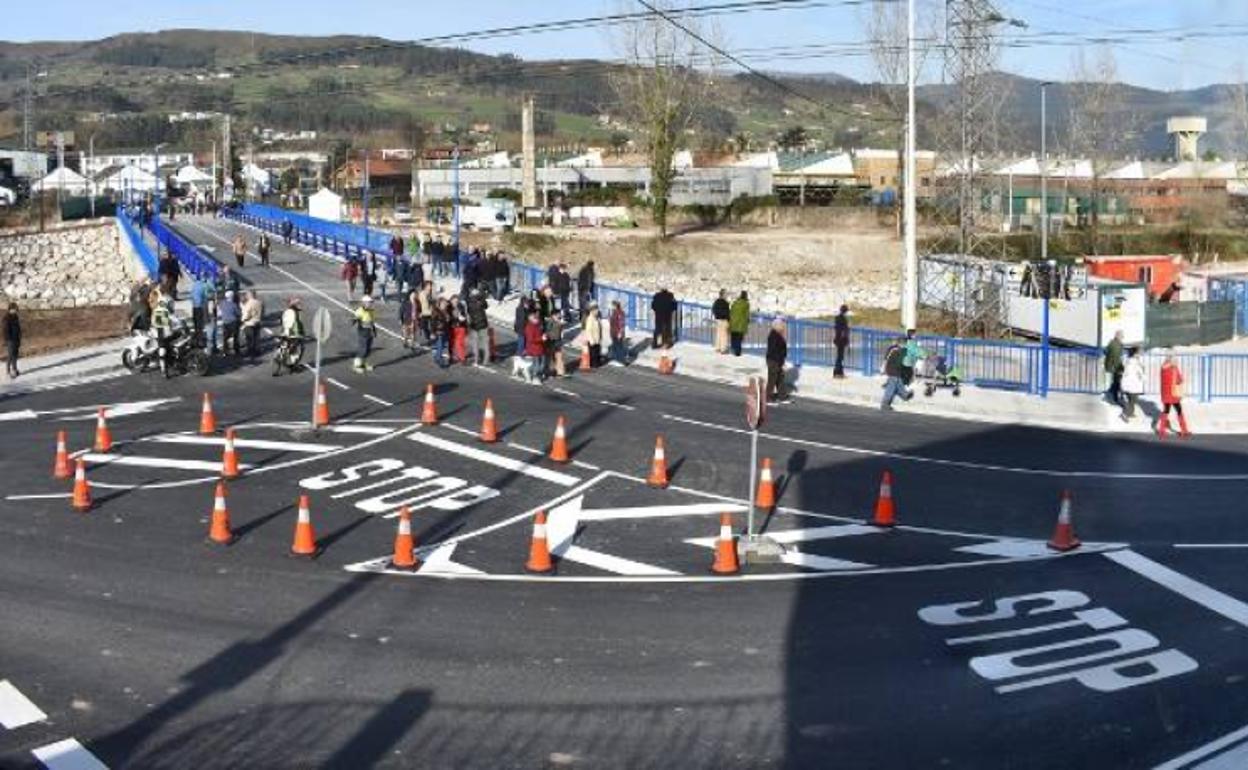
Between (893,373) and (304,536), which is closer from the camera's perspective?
(304,536)

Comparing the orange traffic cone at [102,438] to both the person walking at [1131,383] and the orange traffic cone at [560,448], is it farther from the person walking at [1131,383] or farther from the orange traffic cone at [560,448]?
the person walking at [1131,383]

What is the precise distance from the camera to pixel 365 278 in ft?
134

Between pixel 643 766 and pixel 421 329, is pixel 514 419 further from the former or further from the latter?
pixel 643 766

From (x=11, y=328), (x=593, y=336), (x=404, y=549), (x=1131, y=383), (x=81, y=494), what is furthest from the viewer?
(x=593, y=336)

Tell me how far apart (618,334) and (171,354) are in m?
9.39

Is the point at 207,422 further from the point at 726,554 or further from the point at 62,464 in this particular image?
the point at 726,554

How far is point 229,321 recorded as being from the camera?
104 ft

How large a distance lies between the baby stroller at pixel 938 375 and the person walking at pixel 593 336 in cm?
677

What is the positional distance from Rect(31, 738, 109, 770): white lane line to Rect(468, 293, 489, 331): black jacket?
20.6 metres

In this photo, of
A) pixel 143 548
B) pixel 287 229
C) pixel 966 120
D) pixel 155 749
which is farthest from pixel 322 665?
pixel 287 229

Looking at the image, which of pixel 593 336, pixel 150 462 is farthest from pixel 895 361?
pixel 150 462

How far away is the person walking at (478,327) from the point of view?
30.8 meters

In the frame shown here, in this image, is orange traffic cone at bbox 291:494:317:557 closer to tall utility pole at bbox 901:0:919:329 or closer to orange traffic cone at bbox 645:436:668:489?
orange traffic cone at bbox 645:436:668:489

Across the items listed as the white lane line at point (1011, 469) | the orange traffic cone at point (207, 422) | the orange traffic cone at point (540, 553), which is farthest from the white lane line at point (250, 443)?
the orange traffic cone at point (540, 553)
